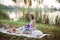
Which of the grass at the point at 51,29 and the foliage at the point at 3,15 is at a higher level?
the foliage at the point at 3,15

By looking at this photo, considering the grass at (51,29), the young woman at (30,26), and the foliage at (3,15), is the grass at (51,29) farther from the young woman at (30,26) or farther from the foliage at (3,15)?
the foliage at (3,15)

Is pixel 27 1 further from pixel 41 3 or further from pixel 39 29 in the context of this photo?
pixel 39 29

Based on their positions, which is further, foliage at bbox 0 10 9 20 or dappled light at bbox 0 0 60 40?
foliage at bbox 0 10 9 20

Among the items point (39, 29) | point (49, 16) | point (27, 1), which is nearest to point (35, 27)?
point (39, 29)

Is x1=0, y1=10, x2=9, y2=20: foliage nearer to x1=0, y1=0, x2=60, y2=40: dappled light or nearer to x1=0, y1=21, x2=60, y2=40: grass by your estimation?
x1=0, y1=0, x2=60, y2=40: dappled light

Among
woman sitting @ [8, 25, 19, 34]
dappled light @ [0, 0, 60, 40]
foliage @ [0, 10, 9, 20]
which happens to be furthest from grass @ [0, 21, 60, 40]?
foliage @ [0, 10, 9, 20]

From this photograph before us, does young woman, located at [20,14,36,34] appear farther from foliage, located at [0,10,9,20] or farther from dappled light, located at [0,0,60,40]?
foliage, located at [0,10,9,20]

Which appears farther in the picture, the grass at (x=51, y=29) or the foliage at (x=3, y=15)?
the foliage at (x=3, y=15)

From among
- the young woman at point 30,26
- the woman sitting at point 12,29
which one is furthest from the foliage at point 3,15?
the young woman at point 30,26

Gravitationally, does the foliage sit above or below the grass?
above

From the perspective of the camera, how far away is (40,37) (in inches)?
68.1

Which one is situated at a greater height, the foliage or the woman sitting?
the foliage

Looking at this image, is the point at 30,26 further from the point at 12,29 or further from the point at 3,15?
the point at 3,15

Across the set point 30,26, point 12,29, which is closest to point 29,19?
point 30,26
